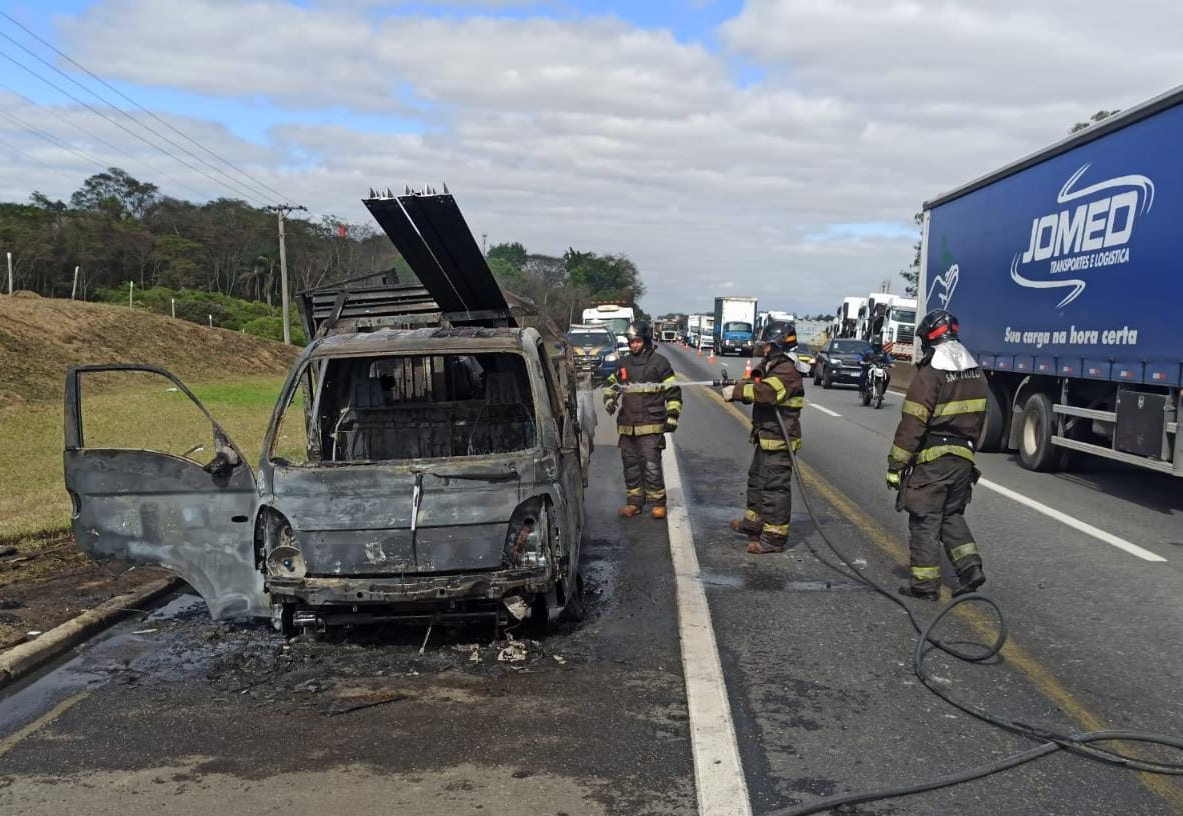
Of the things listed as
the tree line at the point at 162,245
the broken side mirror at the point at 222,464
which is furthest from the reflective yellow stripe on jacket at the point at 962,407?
the tree line at the point at 162,245

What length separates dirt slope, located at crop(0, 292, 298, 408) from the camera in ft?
65.1

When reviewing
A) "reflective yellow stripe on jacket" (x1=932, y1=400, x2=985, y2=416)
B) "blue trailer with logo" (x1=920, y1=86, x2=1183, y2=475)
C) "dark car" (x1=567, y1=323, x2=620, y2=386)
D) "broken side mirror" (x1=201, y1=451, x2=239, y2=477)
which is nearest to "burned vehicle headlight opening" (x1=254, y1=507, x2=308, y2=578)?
"broken side mirror" (x1=201, y1=451, x2=239, y2=477)

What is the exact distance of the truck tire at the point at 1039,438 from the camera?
11.7 m

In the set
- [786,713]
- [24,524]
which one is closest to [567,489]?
[786,713]

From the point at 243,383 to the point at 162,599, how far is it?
2175cm

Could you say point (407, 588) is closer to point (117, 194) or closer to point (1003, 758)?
point (1003, 758)

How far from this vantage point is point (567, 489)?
5.82 metres

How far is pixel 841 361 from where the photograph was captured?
88.5 ft

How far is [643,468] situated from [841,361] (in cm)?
1903

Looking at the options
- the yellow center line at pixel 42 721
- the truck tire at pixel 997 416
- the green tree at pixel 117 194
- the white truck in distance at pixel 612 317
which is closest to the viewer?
the yellow center line at pixel 42 721

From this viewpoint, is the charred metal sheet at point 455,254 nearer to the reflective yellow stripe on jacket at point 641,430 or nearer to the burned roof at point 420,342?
the burned roof at point 420,342

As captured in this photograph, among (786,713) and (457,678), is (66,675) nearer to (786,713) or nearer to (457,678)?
(457,678)

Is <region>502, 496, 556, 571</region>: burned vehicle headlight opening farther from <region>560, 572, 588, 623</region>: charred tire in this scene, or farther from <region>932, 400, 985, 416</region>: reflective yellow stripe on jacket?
<region>932, 400, 985, 416</region>: reflective yellow stripe on jacket

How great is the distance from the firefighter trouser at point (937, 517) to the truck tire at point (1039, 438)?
19.9 ft
